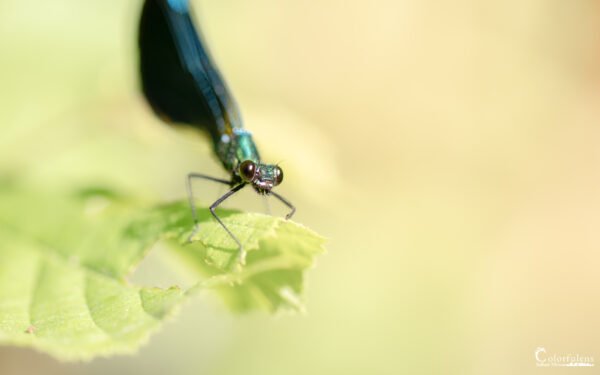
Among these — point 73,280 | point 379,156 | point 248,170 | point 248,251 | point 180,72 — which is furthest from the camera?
point 379,156

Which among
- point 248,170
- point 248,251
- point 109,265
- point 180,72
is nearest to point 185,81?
point 180,72

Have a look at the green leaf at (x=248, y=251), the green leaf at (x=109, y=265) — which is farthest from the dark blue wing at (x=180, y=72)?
the green leaf at (x=248, y=251)

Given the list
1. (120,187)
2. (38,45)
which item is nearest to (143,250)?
(120,187)

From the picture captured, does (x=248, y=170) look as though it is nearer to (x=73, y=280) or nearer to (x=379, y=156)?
(x=73, y=280)

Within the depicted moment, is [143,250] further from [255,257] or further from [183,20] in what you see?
[183,20]

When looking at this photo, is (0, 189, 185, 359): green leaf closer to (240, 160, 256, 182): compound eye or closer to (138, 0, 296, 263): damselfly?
(240, 160, 256, 182): compound eye

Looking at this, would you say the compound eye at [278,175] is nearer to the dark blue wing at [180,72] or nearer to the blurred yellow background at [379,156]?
the blurred yellow background at [379,156]

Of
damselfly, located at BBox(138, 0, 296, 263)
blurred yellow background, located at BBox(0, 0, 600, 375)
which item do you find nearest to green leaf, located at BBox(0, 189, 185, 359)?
blurred yellow background, located at BBox(0, 0, 600, 375)
